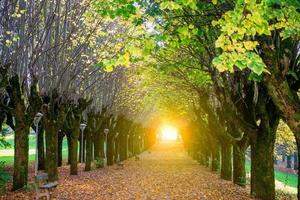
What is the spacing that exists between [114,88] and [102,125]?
4377 mm

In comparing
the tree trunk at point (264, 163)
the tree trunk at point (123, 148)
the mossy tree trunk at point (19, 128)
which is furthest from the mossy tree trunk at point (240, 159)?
the tree trunk at point (123, 148)

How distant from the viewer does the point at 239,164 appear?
2356 cm

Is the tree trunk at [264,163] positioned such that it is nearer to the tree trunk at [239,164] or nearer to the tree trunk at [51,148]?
the tree trunk at [239,164]

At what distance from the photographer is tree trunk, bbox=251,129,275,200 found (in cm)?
1658

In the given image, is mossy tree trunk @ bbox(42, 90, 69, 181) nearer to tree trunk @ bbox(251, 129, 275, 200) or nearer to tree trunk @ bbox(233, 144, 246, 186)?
tree trunk @ bbox(233, 144, 246, 186)

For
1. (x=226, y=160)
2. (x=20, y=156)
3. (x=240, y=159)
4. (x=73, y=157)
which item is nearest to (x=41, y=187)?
(x=20, y=156)

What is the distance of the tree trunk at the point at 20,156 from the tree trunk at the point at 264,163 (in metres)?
10.2

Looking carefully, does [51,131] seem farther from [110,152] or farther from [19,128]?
[110,152]

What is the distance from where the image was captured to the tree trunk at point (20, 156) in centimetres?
1869

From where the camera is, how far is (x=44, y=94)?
23.6 m

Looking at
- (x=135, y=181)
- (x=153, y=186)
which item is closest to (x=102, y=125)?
(x=135, y=181)

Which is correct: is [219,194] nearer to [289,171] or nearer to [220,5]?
[220,5]

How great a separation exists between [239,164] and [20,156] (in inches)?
471

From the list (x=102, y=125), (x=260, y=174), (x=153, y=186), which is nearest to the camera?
(x=260, y=174)
